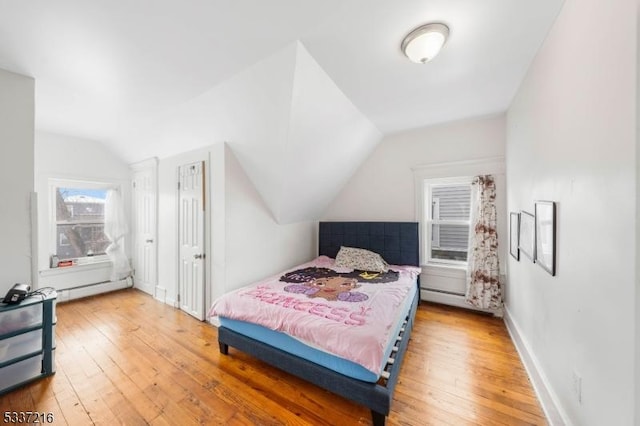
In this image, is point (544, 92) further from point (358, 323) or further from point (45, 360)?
point (45, 360)

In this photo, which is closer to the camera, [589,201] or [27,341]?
[589,201]

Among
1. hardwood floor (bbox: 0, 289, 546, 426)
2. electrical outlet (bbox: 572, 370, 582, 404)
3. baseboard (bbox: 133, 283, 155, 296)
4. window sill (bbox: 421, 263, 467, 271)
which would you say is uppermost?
window sill (bbox: 421, 263, 467, 271)

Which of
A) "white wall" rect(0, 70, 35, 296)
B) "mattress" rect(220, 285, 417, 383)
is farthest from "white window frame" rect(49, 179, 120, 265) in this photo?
"mattress" rect(220, 285, 417, 383)

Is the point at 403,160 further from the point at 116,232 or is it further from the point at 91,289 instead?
the point at 91,289

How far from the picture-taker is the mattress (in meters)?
1.57

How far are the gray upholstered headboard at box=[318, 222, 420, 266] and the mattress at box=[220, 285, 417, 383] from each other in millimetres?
1150

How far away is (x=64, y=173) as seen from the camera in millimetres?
3580

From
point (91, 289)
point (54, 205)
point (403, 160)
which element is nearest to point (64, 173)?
point (54, 205)

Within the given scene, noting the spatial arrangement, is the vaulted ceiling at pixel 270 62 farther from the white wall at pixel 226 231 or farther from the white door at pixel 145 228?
the white door at pixel 145 228

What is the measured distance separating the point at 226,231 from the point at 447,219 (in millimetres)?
3061

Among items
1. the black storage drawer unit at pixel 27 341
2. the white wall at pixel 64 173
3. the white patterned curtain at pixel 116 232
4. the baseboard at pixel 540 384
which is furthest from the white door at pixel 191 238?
the baseboard at pixel 540 384

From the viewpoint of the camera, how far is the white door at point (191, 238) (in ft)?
9.71

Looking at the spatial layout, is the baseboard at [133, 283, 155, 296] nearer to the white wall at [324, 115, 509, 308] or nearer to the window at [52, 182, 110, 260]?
the window at [52, 182, 110, 260]

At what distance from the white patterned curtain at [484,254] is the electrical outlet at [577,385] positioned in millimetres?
1743
